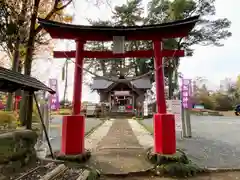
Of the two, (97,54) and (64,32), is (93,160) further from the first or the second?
(64,32)

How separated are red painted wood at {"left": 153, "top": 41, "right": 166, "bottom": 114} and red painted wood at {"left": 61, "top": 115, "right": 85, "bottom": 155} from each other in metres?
2.20

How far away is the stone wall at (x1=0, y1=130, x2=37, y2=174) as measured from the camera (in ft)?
11.3

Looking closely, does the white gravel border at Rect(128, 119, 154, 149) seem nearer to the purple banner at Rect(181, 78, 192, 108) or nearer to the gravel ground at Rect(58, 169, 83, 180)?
the purple banner at Rect(181, 78, 192, 108)

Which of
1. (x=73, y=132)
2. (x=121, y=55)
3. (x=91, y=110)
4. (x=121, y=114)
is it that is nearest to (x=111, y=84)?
(x=121, y=114)

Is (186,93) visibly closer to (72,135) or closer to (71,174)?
(72,135)

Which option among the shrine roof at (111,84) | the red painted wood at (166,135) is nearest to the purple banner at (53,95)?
the red painted wood at (166,135)

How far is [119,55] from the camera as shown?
5605mm

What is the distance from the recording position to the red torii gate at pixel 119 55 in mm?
5016

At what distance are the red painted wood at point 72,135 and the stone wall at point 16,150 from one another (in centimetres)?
77

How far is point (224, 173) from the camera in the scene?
473 centimetres

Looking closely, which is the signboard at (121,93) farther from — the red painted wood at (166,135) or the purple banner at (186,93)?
the red painted wood at (166,135)

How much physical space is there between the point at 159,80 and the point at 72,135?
2763mm

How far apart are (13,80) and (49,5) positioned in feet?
25.8

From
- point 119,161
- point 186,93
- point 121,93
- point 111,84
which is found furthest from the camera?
point 111,84
